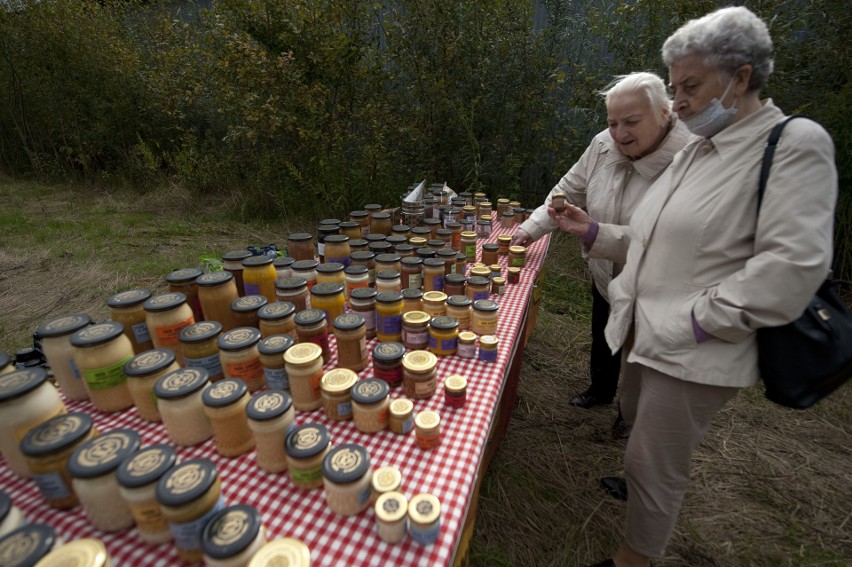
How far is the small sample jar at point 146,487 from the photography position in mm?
881

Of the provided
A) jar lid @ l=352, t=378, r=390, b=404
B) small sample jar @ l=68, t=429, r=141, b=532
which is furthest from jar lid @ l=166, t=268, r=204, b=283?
jar lid @ l=352, t=378, r=390, b=404

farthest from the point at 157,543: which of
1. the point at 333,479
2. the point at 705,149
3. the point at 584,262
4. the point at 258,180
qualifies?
the point at 258,180

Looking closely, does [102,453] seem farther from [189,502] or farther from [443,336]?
[443,336]

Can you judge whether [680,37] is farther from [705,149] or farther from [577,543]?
[577,543]

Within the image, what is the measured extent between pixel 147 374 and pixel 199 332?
0.60 feet

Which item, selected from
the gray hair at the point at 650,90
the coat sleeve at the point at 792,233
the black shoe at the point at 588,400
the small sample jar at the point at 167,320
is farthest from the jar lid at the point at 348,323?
the black shoe at the point at 588,400

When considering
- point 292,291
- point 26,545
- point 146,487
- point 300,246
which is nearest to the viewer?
point 26,545

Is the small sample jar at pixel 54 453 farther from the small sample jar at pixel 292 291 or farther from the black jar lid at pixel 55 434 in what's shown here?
the small sample jar at pixel 292 291

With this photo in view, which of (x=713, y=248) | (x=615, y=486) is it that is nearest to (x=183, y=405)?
(x=713, y=248)

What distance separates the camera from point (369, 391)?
127 centimetres

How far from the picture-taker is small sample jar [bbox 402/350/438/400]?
1.38 metres

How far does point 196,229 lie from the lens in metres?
6.37

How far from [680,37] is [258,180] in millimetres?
6275

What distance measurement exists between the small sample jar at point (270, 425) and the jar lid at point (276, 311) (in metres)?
0.33
